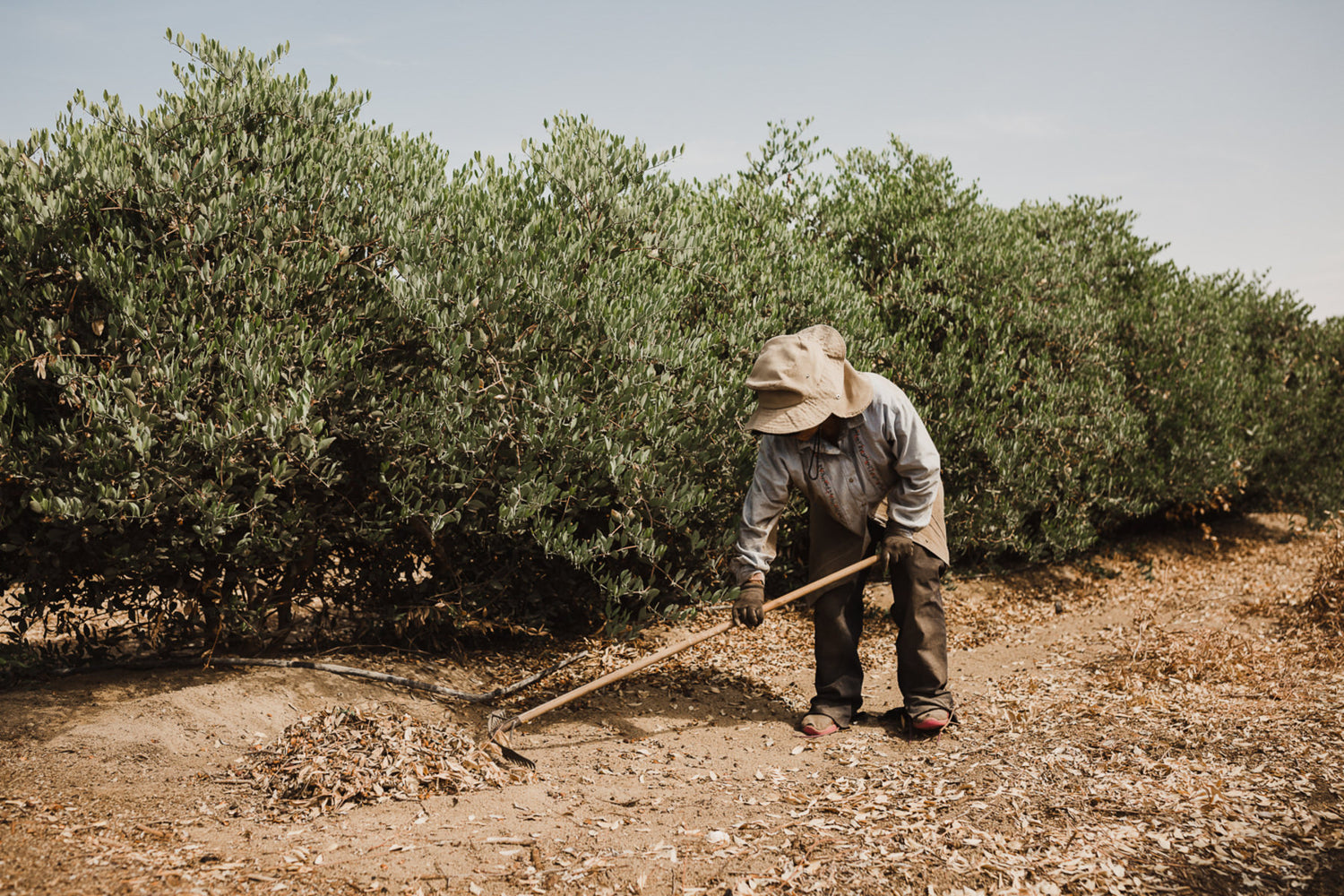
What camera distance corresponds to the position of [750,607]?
15.8 feet

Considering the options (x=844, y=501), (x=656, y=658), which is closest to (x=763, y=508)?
(x=844, y=501)

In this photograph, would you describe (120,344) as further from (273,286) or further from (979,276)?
(979,276)

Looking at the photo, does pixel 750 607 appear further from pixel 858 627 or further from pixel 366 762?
pixel 366 762

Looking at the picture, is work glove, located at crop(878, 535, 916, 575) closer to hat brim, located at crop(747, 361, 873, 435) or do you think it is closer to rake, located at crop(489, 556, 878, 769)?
rake, located at crop(489, 556, 878, 769)

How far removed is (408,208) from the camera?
5.06 m

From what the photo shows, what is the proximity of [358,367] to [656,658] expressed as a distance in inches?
86.7

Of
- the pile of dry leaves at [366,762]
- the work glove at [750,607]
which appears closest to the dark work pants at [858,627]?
the work glove at [750,607]

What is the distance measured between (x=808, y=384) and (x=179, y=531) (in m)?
3.25

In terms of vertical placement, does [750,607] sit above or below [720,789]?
above

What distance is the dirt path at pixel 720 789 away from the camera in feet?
11.2

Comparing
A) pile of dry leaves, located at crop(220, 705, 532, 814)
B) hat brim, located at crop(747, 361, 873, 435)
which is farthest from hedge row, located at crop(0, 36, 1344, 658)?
pile of dry leaves, located at crop(220, 705, 532, 814)

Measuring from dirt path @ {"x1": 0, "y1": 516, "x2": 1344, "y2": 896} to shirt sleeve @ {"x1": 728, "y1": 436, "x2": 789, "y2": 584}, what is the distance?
1.05 m

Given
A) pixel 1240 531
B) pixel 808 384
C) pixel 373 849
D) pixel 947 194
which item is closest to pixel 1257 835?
pixel 808 384

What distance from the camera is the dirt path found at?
3.40 m
